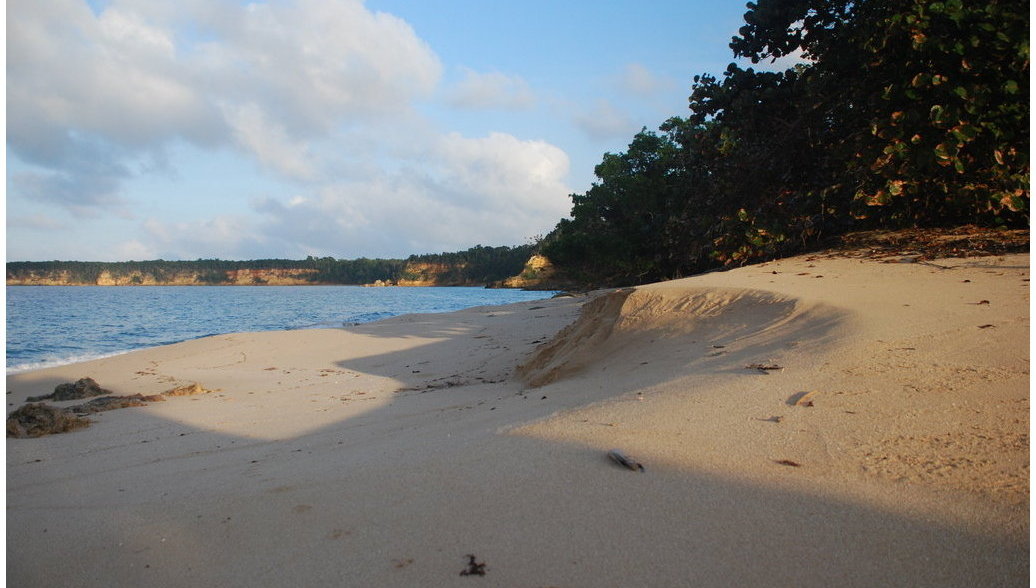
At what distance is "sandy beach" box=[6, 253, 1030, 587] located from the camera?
5.85 feet

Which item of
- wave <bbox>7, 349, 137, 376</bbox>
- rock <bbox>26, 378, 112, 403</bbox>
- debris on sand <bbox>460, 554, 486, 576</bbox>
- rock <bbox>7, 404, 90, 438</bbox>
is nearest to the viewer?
debris on sand <bbox>460, 554, 486, 576</bbox>

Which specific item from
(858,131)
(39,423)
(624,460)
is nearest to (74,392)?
(39,423)

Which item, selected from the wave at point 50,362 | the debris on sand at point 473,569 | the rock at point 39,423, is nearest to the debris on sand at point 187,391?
the rock at point 39,423

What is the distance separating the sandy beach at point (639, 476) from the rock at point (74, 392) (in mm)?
2799

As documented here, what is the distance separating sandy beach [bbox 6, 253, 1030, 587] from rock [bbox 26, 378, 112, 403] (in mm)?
2799

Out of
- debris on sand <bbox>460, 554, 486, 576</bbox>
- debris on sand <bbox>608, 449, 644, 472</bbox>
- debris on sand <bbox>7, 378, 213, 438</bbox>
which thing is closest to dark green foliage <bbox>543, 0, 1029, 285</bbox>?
debris on sand <bbox>608, 449, 644, 472</bbox>

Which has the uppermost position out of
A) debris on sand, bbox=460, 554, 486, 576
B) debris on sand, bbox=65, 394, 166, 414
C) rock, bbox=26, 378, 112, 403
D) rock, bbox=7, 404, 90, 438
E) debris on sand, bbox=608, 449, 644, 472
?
debris on sand, bbox=608, 449, 644, 472

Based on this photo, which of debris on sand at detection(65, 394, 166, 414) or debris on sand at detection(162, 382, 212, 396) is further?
debris on sand at detection(162, 382, 212, 396)

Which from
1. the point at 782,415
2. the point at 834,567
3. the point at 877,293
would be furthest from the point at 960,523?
the point at 877,293

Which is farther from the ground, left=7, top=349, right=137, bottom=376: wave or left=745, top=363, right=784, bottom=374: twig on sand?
left=745, top=363, right=784, bottom=374: twig on sand

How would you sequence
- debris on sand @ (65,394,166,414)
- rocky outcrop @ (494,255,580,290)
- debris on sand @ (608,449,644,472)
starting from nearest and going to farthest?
debris on sand @ (608,449,644,472) < debris on sand @ (65,394,166,414) < rocky outcrop @ (494,255,580,290)

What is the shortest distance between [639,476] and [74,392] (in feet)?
26.5

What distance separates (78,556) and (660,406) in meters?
2.66

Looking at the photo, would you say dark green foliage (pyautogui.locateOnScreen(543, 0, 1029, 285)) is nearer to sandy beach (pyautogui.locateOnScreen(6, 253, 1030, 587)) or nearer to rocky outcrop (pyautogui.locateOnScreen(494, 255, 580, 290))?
sandy beach (pyautogui.locateOnScreen(6, 253, 1030, 587))
